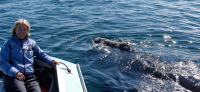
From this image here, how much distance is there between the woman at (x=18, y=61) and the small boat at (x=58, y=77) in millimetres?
525

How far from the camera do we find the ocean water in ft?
21.7

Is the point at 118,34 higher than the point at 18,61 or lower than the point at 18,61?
lower

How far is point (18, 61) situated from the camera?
444cm

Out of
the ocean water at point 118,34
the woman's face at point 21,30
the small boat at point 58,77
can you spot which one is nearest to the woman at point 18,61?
the woman's face at point 21,30

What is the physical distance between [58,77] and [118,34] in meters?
6.92

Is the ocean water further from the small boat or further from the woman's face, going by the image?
the woman's face

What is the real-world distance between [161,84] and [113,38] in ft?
15.9

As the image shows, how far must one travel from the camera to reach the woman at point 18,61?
13.5 feet

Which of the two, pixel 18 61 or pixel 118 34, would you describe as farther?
pixel 118 34

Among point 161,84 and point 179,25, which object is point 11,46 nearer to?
point 161,84

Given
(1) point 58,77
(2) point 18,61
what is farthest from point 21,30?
(1) point 58,77

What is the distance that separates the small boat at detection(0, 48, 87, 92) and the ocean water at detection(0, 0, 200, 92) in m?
1.34

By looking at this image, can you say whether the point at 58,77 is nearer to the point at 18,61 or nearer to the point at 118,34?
the point at 18,61

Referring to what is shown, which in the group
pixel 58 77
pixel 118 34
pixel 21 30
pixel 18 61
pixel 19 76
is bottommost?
pixel 118 34
